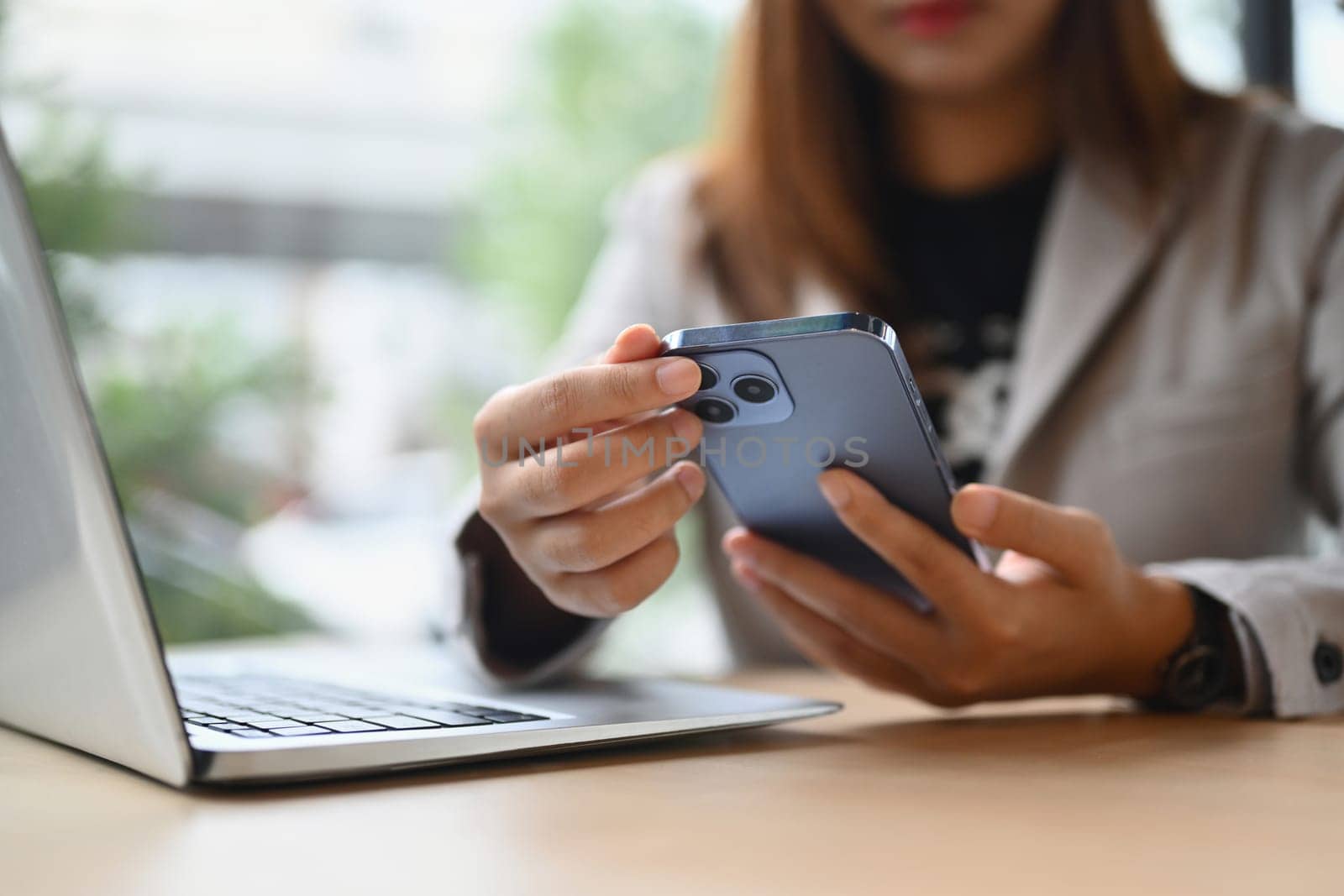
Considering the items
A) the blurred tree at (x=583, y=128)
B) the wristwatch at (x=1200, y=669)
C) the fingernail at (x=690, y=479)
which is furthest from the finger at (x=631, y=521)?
the blurred tree at (x=583, y=128)

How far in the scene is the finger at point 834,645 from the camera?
577mm

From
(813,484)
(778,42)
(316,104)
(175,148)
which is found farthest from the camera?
(316,104)

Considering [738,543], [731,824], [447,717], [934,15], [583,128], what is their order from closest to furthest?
[731,824] → [447,717] → [738,543] → [934,15] → [583,128]

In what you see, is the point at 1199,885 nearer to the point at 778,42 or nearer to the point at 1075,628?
the point at 1075,628

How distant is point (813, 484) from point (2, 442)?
32 centimetres

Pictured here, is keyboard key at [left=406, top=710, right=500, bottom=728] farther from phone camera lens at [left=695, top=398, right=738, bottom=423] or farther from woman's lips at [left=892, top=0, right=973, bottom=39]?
woman's lips at [left=892, top=0, right=973, bottom=39]

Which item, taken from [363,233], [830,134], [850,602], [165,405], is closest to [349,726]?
[850,602]

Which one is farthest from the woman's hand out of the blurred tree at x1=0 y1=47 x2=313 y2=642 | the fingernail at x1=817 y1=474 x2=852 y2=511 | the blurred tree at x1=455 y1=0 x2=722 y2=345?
the blurred tree at x1=455 y1=0 x2=722 y2=345

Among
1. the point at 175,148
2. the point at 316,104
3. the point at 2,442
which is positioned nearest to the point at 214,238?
the point at 175,148

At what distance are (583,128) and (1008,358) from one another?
1910mm

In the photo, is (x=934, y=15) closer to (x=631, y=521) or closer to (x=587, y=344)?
(x=587, y=344)

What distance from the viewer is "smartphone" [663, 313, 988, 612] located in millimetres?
414

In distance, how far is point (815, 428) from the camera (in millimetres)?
475

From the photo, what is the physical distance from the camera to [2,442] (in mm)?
397
